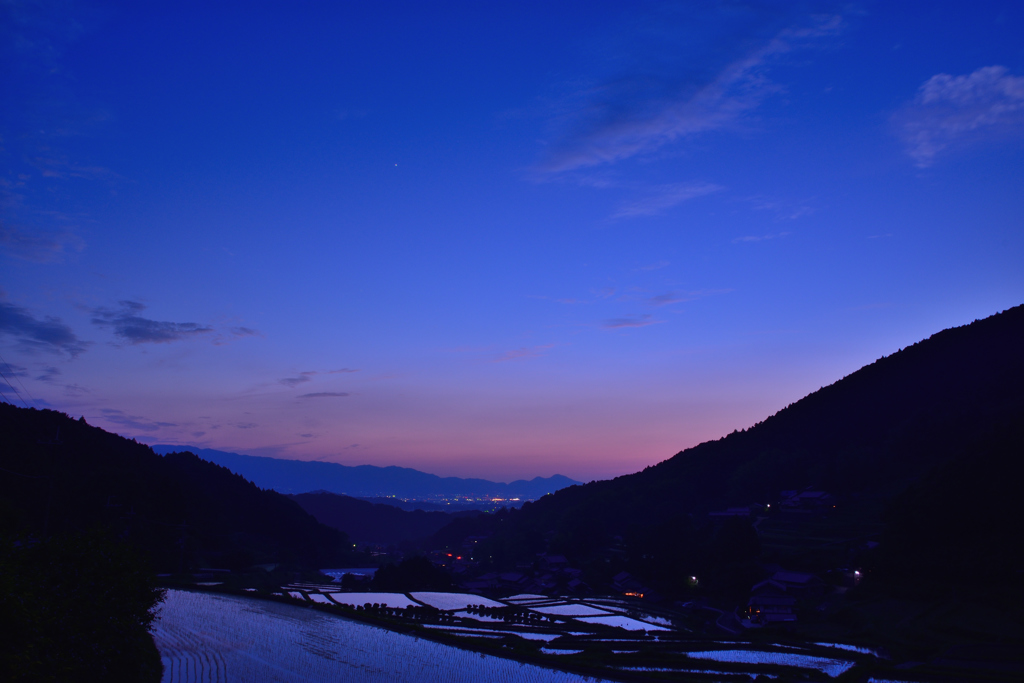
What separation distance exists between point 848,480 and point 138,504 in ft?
226

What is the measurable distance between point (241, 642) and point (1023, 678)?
3060 cm

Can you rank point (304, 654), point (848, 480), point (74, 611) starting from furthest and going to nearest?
point (848, 480)
point (304, 654)
point (74, 611)

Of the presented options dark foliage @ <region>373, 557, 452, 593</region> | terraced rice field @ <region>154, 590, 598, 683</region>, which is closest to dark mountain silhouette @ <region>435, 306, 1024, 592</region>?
dark foliage @ <region>373, 557, 452, 593</region>

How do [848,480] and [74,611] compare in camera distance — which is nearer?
[74,611]

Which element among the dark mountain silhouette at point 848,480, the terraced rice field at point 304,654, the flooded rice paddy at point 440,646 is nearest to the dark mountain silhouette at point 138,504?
the terraced rice field at point 304,654

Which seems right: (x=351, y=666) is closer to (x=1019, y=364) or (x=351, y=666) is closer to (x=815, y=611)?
(x=815, y=611)

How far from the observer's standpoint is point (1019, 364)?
66062 mm

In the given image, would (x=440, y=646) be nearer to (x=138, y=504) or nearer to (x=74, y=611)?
(x=74, y=611)

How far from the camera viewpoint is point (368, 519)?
133 m

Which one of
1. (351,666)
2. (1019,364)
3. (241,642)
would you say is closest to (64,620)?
(351,666)

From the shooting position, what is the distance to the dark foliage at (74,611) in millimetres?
10141

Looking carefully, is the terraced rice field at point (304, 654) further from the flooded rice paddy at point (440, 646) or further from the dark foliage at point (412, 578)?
the dark foliage at point (412, 578)

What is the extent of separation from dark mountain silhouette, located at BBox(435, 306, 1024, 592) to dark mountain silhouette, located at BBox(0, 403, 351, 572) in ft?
92.0

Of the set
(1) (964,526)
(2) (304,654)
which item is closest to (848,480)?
(1) (964,526)
